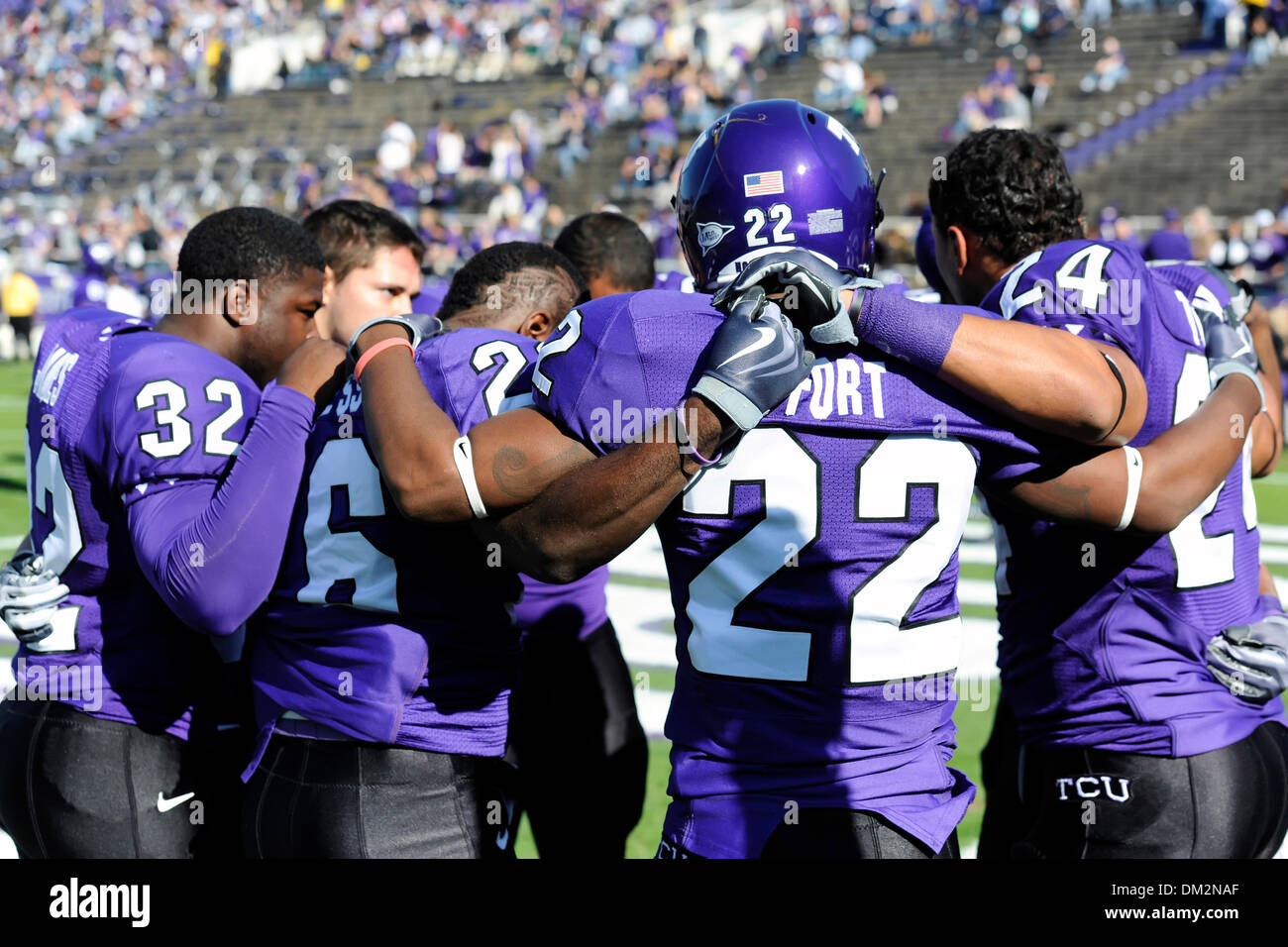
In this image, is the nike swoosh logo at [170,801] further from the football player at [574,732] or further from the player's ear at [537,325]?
the player's ear at [537,325]

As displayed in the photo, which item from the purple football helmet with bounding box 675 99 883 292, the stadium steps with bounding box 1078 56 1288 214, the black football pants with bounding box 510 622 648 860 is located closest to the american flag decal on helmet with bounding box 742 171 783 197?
the purple football helmet with bounding box 675 99 883 292

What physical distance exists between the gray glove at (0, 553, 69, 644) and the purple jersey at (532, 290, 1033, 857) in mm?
1402

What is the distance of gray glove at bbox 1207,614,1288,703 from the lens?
2809mm

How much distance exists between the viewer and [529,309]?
124 inches

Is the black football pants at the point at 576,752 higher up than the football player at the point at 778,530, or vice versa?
the football player at the point at 778,530

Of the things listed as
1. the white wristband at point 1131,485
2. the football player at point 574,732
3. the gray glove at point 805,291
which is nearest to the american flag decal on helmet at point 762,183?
the gray glove at point 805,291

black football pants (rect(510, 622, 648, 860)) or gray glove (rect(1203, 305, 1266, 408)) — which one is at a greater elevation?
A: gray glove (rect(1203, 305, 1266, 408))

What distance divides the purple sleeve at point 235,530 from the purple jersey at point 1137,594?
1.48 metres

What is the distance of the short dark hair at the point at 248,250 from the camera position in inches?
128

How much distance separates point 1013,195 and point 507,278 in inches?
47.4

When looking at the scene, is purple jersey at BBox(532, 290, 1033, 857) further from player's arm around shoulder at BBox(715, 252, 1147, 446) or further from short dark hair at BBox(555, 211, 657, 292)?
short dark hair at BBox(555, 211, 657, 292)

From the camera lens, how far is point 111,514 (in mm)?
2953
